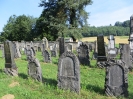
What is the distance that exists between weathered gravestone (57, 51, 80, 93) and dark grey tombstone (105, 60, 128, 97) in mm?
1171

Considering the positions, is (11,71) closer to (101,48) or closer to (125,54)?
(101,48)

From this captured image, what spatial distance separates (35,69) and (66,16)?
31962 mm

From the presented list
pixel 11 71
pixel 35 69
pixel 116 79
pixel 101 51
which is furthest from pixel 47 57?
pixel 116 79

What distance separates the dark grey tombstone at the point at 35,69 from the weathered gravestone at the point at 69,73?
1390 mm

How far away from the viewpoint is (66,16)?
39.6 metres

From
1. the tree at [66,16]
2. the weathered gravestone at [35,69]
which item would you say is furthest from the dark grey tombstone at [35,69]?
the tree at [66,16]

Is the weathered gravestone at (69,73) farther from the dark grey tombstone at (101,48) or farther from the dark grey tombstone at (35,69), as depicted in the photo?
the dark grey tombstone at (101,48)

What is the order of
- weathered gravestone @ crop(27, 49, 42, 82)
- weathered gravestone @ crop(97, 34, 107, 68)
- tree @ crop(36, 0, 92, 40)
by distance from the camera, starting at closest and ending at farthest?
weathered gravestone @ crop(27, 49, 42, 82) → weathered gravestone @ crop(97, 34, 107, 68) → tree @ crop(36, 0, 92, 40)

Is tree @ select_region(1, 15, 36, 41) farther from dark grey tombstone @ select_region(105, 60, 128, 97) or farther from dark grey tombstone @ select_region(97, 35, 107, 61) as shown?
dark grey tombstone @ select_region(105, 60, 128, 97)

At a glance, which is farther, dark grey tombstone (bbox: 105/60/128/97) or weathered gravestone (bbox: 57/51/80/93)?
weathered gravestone (bbox: 57/51/80/93)

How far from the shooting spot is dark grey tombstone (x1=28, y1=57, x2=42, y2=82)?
333 inches

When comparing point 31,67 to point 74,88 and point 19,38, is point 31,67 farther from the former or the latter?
point 19,38

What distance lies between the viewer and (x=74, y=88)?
7129mm

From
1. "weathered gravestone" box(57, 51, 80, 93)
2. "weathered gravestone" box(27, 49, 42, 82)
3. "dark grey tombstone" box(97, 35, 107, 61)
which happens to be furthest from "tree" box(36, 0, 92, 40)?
"weathered gravestone" box(57, 51, 80, 93)
